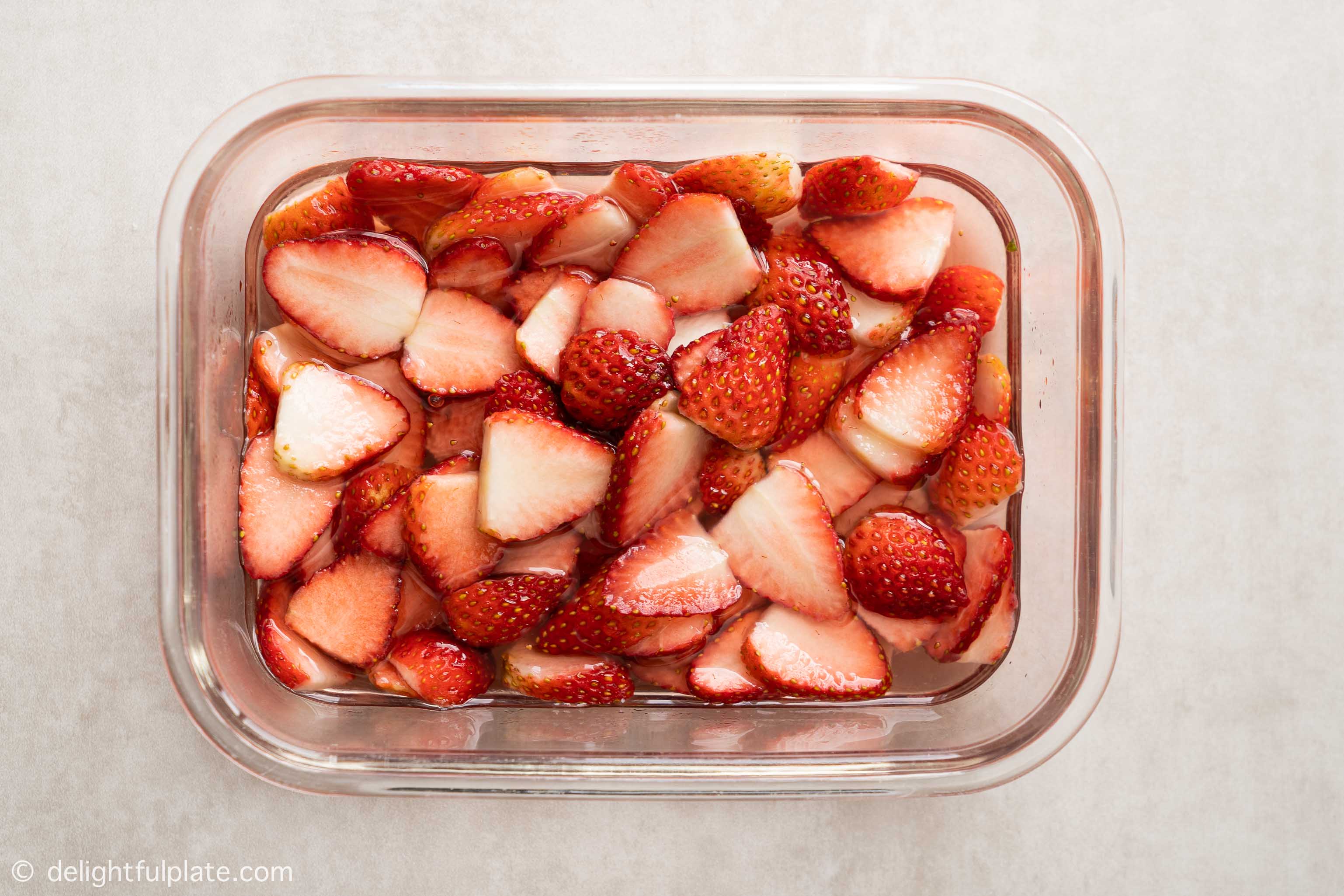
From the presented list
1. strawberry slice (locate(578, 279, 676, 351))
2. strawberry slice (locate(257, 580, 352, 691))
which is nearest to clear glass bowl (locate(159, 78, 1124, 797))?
strawberry slice (locate(257, 580, 352, 691))

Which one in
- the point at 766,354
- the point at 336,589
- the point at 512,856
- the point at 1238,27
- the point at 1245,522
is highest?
the point at 1238,27

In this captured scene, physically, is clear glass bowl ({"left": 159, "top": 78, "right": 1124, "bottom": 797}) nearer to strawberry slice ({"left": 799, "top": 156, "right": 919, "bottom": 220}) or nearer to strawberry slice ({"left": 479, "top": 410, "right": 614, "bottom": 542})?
strawberry slice ({"left": 799, "top": 156, "right": 919, "bottom": 220})

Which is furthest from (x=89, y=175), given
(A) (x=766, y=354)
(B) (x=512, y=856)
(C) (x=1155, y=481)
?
(C) (x=1155, y=481)

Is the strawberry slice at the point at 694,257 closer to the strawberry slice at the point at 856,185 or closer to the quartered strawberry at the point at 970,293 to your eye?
the strawberry slice at the point at 856,185

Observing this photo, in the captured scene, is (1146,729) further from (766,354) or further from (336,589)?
(336,589)

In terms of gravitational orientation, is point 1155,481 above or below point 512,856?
above
